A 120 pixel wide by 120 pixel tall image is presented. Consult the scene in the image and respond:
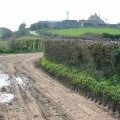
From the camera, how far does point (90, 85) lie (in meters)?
18.9

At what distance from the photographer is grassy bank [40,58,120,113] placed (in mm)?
15977

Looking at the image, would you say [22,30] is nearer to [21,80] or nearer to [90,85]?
[21,80]

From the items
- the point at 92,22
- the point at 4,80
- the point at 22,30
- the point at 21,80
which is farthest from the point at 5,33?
the point at 21,80

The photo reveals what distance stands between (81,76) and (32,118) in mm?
7261

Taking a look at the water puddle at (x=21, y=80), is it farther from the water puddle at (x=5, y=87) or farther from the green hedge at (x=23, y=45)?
the green hedge at (x=23, y=45)

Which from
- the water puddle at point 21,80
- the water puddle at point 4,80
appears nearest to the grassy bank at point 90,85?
the water puddle at point 21,80

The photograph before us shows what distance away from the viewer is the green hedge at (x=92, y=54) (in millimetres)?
18344

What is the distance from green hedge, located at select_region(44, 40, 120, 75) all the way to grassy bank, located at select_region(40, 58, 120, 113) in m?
0.51

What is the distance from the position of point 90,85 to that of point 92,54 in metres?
2.57

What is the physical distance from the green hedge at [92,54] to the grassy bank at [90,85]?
512 millimetres

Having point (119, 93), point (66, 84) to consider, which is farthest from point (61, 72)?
point (119, 93)

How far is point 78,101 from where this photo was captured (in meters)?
17.6

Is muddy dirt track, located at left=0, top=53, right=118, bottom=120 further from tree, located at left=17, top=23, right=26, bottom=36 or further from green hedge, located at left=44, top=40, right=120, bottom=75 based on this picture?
tree, located at left=17, top=23, right=26, bottom=36

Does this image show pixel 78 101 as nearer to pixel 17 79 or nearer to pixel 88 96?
pixel 88 96
